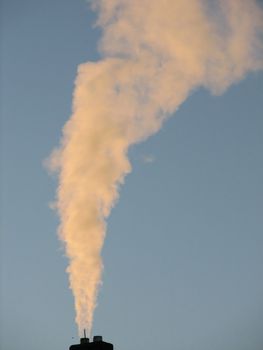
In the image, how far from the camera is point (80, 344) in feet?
120

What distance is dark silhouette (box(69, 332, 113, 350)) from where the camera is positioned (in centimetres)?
3553

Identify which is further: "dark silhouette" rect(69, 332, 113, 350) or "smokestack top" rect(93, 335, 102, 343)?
"smokestack top" rect(93, 335, 102, 343)

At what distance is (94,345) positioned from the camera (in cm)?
3575

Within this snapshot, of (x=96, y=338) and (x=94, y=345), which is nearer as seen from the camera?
(x=94, y=345)

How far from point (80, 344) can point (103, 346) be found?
5.73 feet

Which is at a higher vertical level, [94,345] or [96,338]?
[96,338]

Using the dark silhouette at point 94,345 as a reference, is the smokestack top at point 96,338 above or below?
above

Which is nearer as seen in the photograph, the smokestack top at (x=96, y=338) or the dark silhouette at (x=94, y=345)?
the dark silhouette at (x=94, y=345)

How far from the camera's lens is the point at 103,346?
3550 cm

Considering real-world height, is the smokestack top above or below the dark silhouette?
above

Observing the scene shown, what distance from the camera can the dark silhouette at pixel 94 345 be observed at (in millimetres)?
35531
